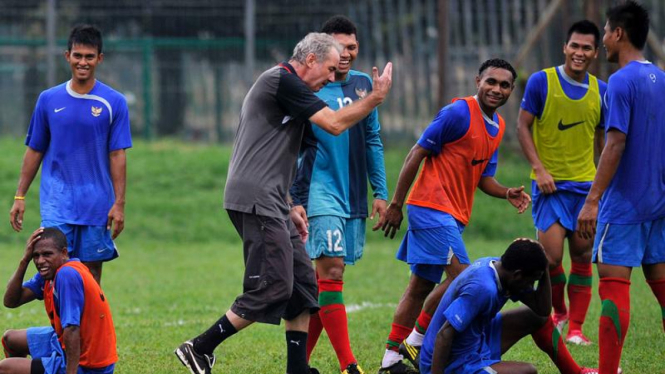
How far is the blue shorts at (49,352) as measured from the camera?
618 centimetres

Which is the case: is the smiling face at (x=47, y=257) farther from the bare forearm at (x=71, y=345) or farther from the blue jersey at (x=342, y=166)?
the blue jersey at (x=342, y=166)

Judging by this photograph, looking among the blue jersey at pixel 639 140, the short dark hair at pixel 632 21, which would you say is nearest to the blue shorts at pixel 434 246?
the blue jersey at pixel 639 140

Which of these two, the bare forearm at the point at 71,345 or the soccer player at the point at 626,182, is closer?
the bare forearm at the point at 71,345

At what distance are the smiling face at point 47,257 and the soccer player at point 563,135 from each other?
148 inches

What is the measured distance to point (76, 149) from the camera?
7.23m

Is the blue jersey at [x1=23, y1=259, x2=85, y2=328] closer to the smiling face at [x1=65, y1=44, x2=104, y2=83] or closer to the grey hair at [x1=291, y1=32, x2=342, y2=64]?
the smiling face at [x1=65, y1=44, x2=104, y2=83]

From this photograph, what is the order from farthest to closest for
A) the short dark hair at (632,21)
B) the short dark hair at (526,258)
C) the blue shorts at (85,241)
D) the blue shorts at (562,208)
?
1. the blue shorts at (562,208)
2. the blue shorts at (85,241)
3. the short dark hair at (632,21)
4. the short dark hair at (526,258)

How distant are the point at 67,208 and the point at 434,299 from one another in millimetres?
2583

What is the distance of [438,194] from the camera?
7328mm

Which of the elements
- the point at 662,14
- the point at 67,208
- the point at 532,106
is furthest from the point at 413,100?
the point at 67,208

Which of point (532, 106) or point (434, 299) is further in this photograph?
point (532, 106)

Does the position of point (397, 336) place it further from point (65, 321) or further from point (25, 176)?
point (25, 176)

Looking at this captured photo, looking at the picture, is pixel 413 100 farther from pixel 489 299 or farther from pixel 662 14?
pixel 489 299

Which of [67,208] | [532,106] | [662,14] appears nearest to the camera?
[67,208]
